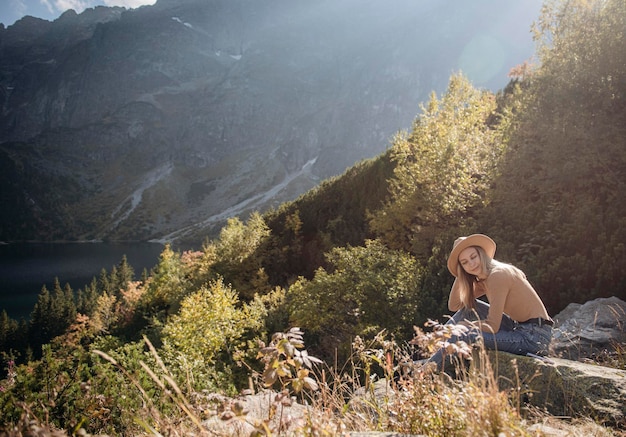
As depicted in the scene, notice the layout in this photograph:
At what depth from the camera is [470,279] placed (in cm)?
413

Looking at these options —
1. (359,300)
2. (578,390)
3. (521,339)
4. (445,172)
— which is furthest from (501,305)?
(445,172)

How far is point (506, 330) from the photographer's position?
12.6 ft

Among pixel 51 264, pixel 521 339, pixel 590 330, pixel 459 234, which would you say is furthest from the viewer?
pixel 51 264

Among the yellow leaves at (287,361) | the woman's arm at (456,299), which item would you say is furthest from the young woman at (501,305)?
the yellow leaves at (287,361)

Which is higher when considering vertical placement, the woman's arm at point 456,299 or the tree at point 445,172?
the tree at point 445,172

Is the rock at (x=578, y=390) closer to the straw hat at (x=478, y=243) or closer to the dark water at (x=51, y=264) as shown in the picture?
the straw hat at (x=478, y=243)

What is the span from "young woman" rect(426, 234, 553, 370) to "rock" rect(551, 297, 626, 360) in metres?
0.79

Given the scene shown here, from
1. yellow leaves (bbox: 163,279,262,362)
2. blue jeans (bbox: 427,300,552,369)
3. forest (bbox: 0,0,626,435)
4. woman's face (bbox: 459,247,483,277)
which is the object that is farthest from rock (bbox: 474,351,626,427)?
yellow leaves (bbox: 163,279,262,362)

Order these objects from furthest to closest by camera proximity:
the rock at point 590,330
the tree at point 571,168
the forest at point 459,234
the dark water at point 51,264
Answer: the dark water at point 51,264 → the tree at point 571,168 → the forest at point 459,234 → the rock at point 590,330

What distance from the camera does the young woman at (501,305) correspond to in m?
3.60

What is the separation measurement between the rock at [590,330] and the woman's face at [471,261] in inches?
54.3

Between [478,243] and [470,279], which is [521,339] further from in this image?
[478,243]

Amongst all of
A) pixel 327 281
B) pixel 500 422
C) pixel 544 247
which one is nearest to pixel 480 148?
pixel 544 247

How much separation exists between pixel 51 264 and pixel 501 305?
133672 millimetres
